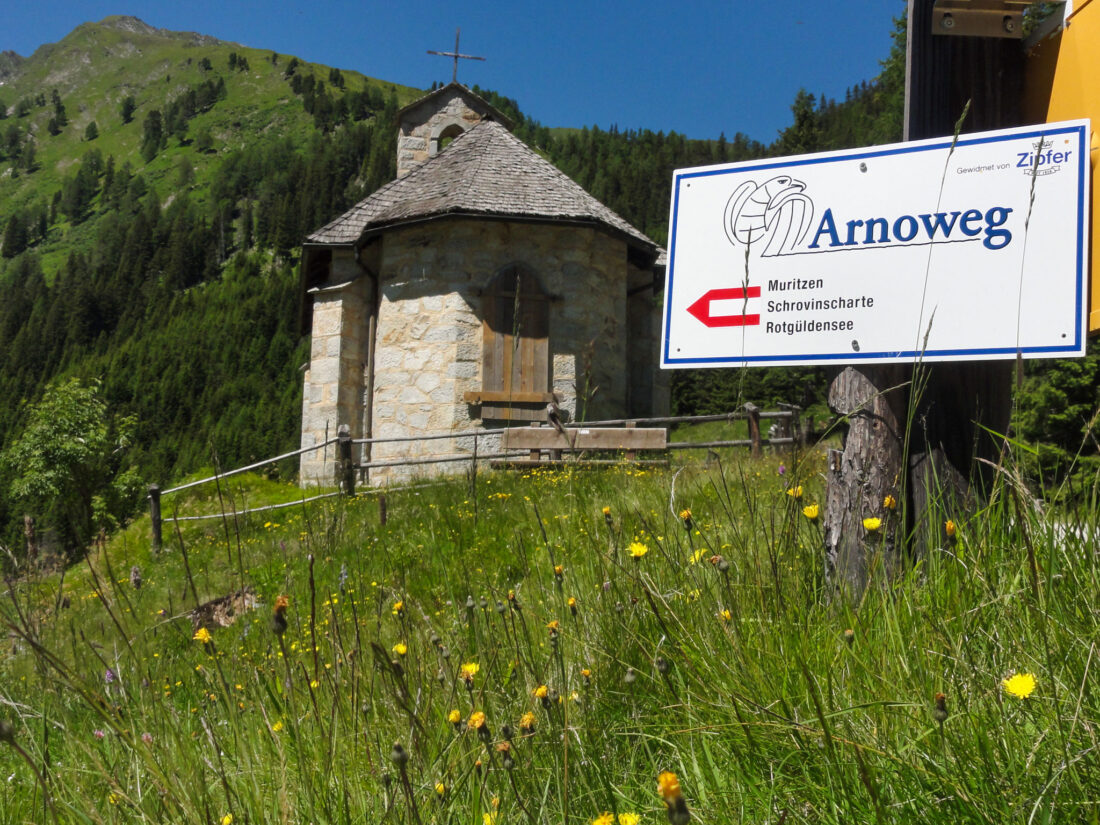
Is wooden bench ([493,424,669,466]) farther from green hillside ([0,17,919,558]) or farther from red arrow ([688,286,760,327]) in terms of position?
green hillside ([0,17,919,558])

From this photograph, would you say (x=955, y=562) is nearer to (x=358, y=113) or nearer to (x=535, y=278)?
(x=535, y=278)

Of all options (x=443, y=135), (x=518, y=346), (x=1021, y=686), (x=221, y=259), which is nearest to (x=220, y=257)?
(x=221, y=259)

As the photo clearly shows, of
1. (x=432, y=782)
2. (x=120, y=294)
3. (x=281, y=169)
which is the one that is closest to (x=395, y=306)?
(x=432, y=782)

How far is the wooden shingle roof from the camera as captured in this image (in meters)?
13.9

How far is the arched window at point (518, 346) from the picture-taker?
44.4 feet

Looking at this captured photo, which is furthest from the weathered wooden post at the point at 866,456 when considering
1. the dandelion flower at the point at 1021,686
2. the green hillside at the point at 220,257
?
the green hillside at the point at 220,257

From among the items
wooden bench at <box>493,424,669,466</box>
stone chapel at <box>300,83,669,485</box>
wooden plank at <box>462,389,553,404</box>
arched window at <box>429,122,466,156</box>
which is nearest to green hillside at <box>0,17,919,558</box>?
arched window at <box>429,122,466,156</box>

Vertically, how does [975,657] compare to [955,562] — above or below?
below

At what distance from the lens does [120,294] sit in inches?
4107

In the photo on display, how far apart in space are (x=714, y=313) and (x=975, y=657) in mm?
1298

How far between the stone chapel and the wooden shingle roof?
0.14 feet

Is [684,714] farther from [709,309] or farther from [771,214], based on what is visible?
[771,214]

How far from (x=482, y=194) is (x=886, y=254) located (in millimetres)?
12608

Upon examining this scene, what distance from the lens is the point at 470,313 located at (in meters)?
13.9
